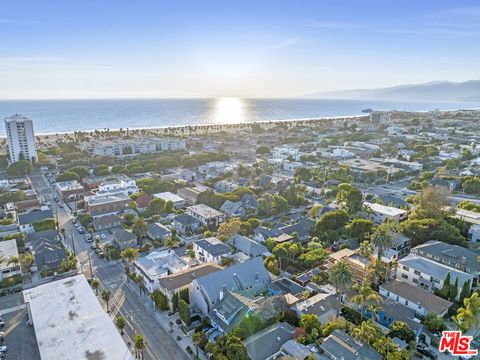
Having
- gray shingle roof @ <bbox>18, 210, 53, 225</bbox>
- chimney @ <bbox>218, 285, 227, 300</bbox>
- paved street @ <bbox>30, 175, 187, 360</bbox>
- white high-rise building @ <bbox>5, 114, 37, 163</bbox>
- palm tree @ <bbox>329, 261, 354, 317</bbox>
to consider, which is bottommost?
paved street @ <bbox>30, 175, 187, 360</bbox>

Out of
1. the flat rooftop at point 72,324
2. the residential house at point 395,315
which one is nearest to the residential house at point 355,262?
the residential house at point 395,315

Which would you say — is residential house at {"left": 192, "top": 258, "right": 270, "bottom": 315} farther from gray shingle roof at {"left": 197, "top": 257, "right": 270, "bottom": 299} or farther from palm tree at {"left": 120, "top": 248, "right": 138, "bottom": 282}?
palm tree at {"left": 120, "top": 248, "right": 138, "bottom": 282}

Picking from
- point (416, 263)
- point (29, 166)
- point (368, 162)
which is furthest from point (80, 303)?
point (368, 162)

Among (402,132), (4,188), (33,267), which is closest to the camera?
(33,267)

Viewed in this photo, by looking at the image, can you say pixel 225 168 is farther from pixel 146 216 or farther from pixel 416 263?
pixel 416 263

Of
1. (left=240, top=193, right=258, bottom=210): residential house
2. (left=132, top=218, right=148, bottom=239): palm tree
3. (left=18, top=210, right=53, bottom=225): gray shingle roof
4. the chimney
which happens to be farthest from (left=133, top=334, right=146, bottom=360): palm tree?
(left=240, top=193, right=258, bottom=210): residential house

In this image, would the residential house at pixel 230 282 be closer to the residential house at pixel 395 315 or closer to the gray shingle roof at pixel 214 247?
the gray shingle roof at pixel 214 247
